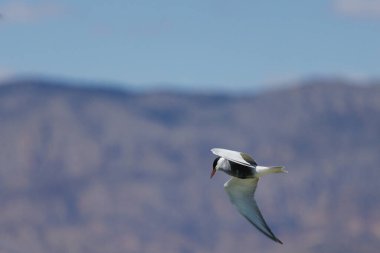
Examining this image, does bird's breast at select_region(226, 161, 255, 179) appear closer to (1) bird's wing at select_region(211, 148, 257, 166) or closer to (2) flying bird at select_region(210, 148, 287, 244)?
(2) flying bird at select_region(210, 148, 287, 244)

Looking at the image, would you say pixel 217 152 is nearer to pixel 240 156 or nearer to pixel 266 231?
pixel 240 156

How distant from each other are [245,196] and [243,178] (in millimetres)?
959

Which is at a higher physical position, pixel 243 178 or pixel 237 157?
pixel 237 157

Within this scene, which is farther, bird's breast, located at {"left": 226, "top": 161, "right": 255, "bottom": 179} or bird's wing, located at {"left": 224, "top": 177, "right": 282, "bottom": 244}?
bird's wing, located at {"left": 224, "top": 177, "right": 282, "bottom": 244}

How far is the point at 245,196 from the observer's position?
3356 centimetres

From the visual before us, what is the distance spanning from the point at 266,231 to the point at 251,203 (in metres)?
2.56

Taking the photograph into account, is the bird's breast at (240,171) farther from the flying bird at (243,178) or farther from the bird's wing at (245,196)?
the bird's wing at (245,196)

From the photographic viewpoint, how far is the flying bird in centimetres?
3123

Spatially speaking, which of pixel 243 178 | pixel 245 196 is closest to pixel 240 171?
pixel 243 178

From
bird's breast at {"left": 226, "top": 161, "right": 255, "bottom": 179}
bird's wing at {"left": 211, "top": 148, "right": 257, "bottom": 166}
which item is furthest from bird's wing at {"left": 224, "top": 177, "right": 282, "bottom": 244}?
bird's wing at {"left": 211, "top": 148, "right": 257, "bottom": 166}

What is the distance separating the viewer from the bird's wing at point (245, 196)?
106 ft

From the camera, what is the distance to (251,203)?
33000mm

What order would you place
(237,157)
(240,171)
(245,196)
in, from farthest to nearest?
(245,196)
(240,171)
(237,157)

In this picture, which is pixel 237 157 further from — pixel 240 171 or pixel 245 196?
pixel 245 196
